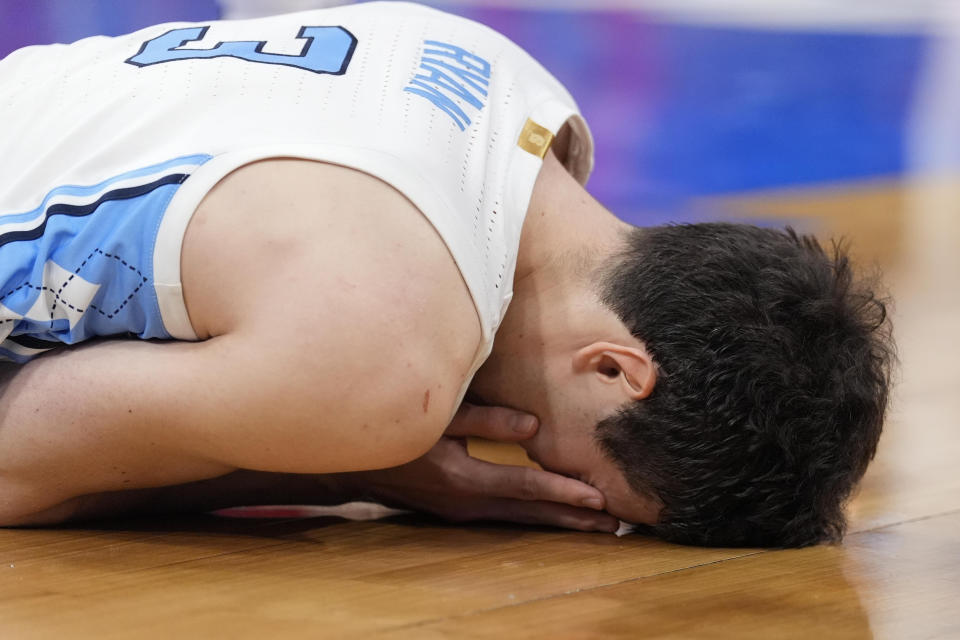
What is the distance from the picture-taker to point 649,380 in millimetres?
1178

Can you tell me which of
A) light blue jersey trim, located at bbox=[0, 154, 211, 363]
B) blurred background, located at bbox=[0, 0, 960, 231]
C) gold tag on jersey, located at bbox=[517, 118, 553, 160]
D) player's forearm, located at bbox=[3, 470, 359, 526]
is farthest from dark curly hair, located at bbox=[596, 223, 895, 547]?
blurred background, located at bbox=[0, 0, 960, 231]

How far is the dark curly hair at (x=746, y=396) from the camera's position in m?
1.16

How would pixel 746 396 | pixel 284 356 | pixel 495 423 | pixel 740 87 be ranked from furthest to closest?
pixel 740 87, pixel 495 423, pixel 746 396, pixel 284 356

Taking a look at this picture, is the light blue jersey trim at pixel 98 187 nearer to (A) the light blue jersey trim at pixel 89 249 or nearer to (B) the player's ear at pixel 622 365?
(A) the light blue jersey trim at pixel 89 249

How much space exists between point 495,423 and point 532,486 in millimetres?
79

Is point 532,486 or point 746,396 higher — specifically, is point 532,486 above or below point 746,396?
below

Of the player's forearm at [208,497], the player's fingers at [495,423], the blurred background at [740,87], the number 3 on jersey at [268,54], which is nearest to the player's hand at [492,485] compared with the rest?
the player's fingers at [495,423]

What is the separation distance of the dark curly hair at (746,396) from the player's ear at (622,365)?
0.03 feet

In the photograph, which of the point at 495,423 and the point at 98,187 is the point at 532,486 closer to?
the point at 495,423

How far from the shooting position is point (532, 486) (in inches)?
49.2

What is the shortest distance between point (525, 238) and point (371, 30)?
284 millimetres

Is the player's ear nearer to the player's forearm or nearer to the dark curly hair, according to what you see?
the dark curly hair

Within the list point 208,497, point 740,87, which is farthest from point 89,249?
point 740,87

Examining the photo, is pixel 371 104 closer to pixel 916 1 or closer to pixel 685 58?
pixel 685 58
